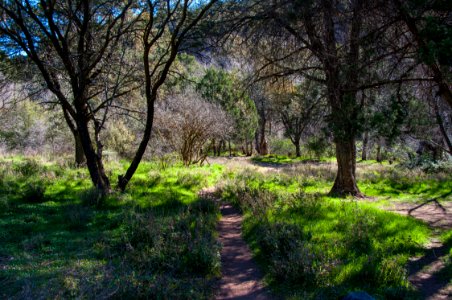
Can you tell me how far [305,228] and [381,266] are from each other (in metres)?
1.97

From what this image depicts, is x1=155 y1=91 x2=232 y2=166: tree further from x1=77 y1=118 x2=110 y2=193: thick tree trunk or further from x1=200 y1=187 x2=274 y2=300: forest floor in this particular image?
x1=200 y1=187 x2=274 y2=300: forest floor

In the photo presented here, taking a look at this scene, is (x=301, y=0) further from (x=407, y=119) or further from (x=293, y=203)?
(x=293, y=203)

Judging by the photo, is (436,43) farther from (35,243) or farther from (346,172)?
(35,243)

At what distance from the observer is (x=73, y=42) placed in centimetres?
1227

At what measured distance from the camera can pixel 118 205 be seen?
8969mm

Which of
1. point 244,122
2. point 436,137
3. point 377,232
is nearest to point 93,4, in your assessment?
point 377,232

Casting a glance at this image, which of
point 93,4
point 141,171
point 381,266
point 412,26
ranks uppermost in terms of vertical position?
point 93,4

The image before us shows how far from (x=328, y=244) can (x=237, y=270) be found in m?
1.59

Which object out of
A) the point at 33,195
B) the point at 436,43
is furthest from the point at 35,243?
the point at 436,43

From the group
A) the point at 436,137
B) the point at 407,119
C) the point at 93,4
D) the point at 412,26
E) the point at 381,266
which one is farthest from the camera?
the point at 436,137

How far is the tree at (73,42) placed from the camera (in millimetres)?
9172

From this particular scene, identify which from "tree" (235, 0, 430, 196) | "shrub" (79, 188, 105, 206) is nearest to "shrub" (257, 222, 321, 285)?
"tree" (235, 0, 430, 196)

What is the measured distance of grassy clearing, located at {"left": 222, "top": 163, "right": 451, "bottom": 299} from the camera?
190 inches

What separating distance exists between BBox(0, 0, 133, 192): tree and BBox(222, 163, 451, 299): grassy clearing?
191 inches
